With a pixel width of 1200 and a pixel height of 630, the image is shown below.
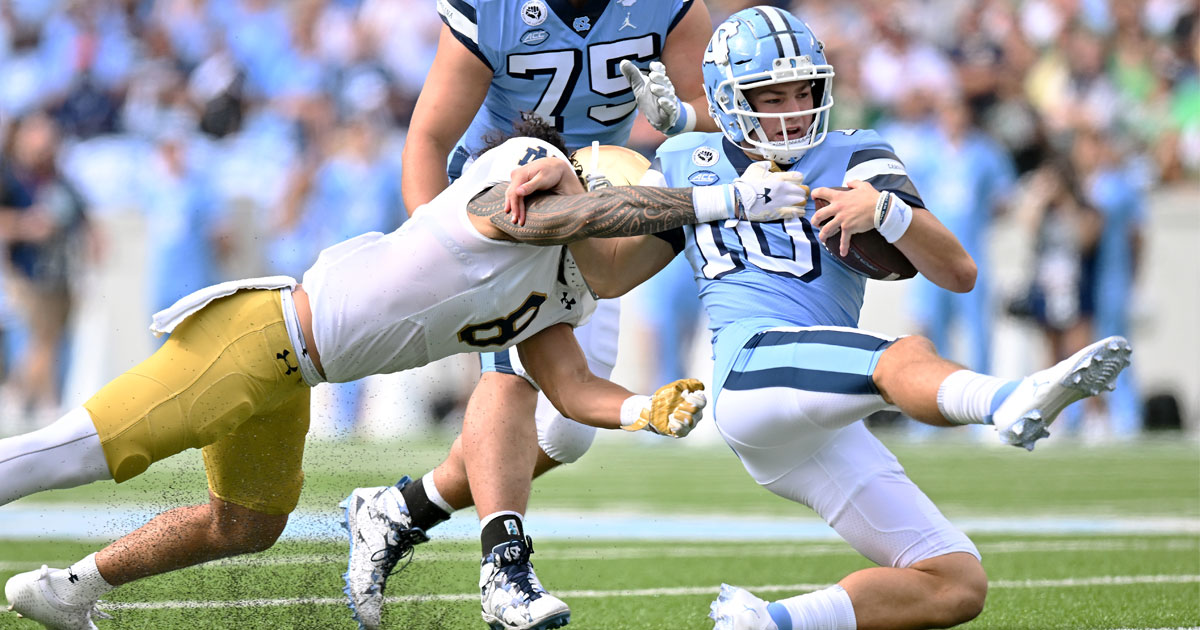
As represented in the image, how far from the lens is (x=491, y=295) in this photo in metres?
3.34

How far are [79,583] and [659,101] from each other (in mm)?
1880

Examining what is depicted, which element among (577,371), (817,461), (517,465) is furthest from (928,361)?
(517,465)

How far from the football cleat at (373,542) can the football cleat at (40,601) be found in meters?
0.72

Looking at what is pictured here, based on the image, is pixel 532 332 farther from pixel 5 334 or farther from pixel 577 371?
pixel 5 334

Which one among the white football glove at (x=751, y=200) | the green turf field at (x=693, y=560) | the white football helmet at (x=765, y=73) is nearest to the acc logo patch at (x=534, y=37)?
the white football helmet at (x=765, y=73)

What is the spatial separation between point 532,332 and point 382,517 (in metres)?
0.93

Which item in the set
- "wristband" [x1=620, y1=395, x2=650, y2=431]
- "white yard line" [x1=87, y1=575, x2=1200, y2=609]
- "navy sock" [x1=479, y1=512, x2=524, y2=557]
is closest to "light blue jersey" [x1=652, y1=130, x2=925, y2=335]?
"wristband" [x1=620, y1=395, x2=650, y2=431]

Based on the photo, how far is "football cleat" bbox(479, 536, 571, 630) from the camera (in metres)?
3.28

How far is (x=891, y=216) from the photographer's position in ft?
9.92

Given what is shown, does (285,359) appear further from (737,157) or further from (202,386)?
(737,157)

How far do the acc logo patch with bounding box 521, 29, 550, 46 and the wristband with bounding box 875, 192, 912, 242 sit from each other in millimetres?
1300

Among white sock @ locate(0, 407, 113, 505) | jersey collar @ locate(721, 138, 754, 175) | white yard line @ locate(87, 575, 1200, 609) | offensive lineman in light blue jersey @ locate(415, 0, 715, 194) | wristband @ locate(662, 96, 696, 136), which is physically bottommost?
white yard line @ locate(87, 575, 1200, 609)

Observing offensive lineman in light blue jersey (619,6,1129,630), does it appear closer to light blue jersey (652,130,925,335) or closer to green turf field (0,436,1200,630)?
light blue jersey (652,130,925,335)

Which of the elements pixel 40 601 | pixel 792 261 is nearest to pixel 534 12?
pixel 792 261
